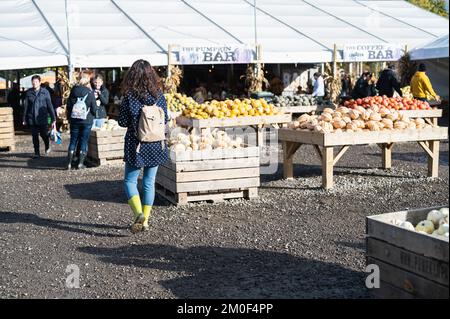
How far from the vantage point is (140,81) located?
6.50 meters

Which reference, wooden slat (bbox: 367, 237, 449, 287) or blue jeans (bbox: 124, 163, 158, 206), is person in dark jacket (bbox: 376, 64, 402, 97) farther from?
wooden slat (bbox: 367, 237, 449, 287)

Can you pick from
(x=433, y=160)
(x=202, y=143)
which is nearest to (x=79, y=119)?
(x=202, y=143)

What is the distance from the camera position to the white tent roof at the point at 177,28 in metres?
16.8

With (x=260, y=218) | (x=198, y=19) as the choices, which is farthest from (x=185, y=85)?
(x=260, y=218)

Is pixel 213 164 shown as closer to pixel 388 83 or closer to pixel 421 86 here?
pixel 421 86

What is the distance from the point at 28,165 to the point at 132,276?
25.2ft

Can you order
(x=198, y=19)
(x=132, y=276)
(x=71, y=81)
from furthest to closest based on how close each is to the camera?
(x=198, y=19) < (x=71, y=81) < (x=132, y=276)

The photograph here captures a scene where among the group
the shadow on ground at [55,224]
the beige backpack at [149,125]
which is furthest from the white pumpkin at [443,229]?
the shadow on ground at [55,224]

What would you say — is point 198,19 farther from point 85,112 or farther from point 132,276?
point 132,276

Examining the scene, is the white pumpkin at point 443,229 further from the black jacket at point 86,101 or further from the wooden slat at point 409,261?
the black jacket at point 86,101

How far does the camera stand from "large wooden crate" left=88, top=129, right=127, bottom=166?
11.6 meters

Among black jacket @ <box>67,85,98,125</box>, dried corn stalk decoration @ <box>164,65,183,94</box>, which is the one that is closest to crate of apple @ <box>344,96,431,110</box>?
black jacket @ <box>67,85,98,125</box>

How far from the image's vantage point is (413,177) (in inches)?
388
